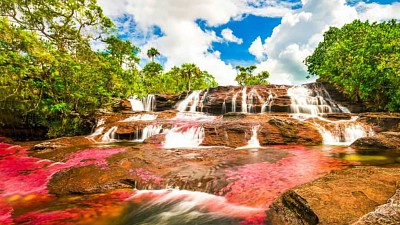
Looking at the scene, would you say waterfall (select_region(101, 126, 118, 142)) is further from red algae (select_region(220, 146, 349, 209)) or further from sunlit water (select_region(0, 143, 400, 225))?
red algae (select_region(220, 146, 349, 209))

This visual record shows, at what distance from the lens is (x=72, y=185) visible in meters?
6.18

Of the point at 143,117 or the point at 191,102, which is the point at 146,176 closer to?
the point at 143,117

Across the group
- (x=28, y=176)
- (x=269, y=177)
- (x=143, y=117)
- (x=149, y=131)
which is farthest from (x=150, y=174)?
(x=143, y=117)

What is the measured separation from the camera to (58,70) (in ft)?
47.4

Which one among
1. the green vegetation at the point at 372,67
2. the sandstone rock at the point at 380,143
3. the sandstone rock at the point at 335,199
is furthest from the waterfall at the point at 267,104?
the sandstone rock at the point at 335,199

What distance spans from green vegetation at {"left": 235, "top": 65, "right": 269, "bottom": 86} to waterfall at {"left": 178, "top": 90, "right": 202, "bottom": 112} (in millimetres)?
40609

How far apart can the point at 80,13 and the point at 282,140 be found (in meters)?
17.4

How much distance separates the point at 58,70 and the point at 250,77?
60905mm

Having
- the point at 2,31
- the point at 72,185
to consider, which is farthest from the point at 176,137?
the point at 2,31

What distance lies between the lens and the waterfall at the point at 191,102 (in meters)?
28.6

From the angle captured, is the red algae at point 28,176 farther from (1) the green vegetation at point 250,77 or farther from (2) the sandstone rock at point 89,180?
(1) the green vegetation at point 250,77

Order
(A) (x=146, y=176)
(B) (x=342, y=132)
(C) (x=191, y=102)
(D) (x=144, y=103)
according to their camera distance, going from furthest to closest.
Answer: (D) (x=144, y=103)
(C) (x=191, y=102)
(B) (x=342, y=132)
(A) (x=146, y=176)

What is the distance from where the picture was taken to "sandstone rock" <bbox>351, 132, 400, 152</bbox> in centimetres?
1022

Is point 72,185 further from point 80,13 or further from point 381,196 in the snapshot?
point 80,13
